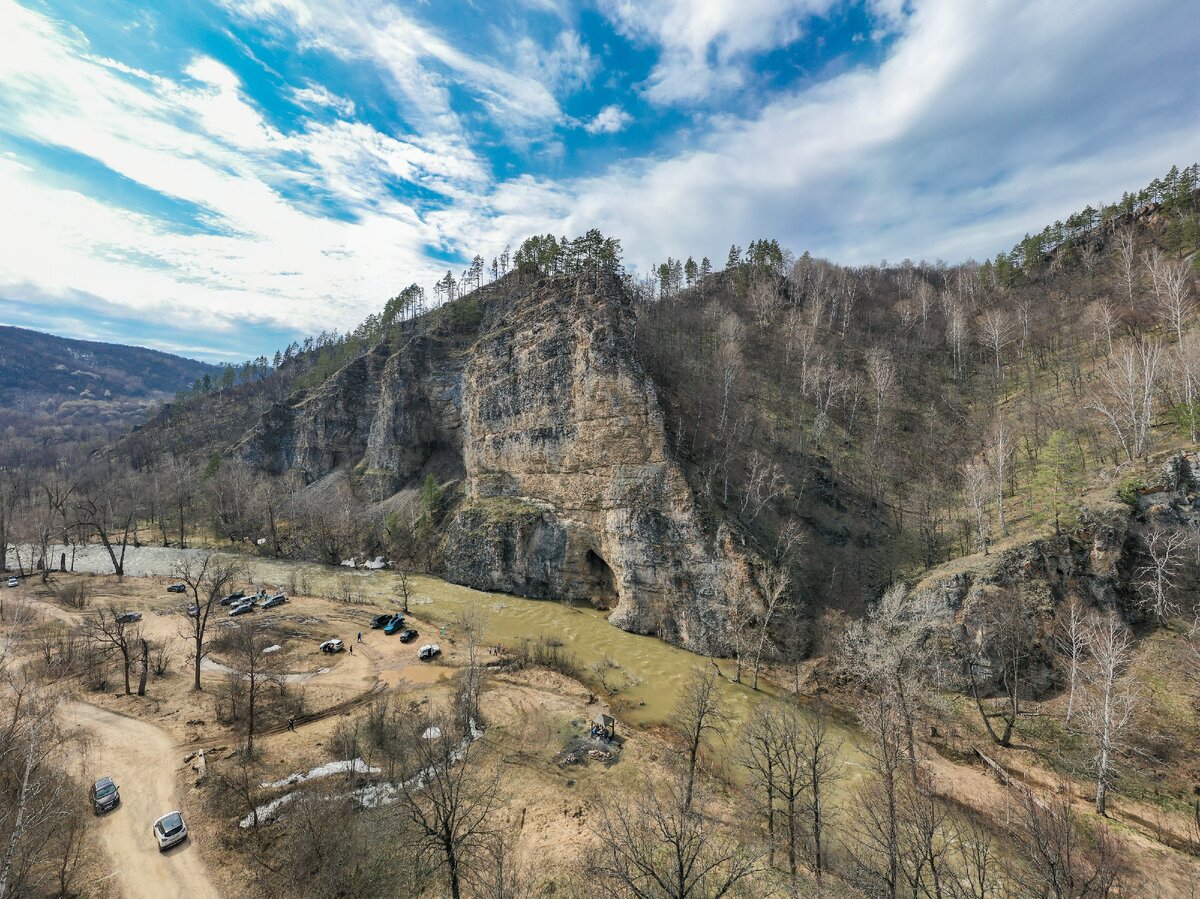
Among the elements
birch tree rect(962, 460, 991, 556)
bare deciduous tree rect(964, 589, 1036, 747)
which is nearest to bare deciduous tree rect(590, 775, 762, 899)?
bare deciduous tree rect(964, 589, 1036, 747)

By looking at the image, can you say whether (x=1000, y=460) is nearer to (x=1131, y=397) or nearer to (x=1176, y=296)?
(x=1131, y=397)

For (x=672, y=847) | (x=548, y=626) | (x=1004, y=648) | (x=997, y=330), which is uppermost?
(x=997, y=330)

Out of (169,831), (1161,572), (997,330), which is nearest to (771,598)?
(1161,572)

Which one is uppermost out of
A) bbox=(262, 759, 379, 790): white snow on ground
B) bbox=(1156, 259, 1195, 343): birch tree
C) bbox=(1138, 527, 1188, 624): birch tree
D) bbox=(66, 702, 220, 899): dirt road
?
bbox=(1156, 259, 1195, 343): birch tree

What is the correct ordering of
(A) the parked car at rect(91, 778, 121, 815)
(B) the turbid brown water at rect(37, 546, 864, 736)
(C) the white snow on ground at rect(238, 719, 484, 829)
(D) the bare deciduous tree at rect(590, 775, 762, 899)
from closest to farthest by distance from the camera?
(D) the bare deciduous tree at rect(590, 775, 762, 899)
(A) the parked car at rect(91, 778, 121, 815)
(C) the white snow on ground at rect(238, 719, 484, 829)
(B) the turbid brown water at rect(37, 546, 864, 736)

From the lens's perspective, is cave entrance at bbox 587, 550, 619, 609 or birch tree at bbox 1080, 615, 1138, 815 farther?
cave entrance at bbox 587, 550, 619, 609

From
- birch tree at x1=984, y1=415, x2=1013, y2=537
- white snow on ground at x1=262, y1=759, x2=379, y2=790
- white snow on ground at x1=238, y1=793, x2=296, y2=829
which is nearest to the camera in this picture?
white snow on ground at x1=238, y1=793, x2=296, y2=829

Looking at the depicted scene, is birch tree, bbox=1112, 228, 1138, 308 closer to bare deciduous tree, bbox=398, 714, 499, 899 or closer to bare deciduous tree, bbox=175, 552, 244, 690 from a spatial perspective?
bare deciduous tree, bbox=398, 714, 499, 899
